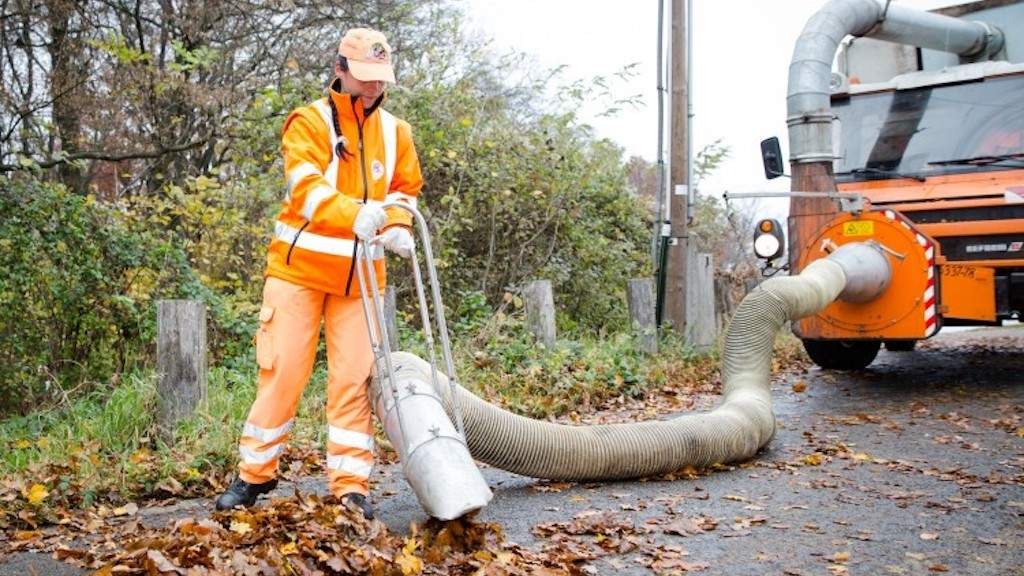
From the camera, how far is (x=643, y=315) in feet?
34.7

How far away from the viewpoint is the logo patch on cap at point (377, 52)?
15.9 feet

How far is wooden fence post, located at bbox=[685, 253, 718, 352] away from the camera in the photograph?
440 inches

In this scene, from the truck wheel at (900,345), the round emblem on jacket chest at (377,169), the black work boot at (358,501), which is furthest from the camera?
the truck wheel at (900,345)

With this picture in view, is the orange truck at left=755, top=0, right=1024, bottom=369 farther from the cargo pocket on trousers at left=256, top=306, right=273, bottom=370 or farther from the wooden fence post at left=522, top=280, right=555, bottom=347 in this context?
the cargo pocket on trousers at left=256, top=306, right=273, bottom=370

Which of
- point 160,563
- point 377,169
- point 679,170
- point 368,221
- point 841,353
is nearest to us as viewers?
point 160,563

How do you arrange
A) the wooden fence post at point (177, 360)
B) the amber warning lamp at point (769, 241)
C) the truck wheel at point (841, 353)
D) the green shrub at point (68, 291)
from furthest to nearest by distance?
the truck wheel at point (841, 353) → the amber warning lamp at point (769, 241) → the green shrub at point (68, 291) → the wooden fence post at point (177, 360)

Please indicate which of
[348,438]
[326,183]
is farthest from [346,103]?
[348,438]

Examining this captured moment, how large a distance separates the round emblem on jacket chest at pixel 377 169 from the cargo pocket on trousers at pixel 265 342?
0.78m

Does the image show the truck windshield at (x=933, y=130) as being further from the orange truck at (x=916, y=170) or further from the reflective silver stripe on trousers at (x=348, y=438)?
the reflective silver stripe on trousers at (x=348, y=438)

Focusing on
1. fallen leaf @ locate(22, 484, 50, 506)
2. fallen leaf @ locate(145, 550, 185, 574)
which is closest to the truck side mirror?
fallen leaf @ locate(22, 484, 50, 506)

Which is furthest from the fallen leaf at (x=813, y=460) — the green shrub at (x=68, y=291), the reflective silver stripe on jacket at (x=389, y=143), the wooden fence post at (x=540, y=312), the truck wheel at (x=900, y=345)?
the green shrub at (x=68, y=291)

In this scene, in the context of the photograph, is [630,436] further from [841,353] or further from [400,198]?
[841,353]

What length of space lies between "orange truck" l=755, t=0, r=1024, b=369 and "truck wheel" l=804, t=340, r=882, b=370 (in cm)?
5

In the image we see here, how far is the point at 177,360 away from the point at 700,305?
6.34m
